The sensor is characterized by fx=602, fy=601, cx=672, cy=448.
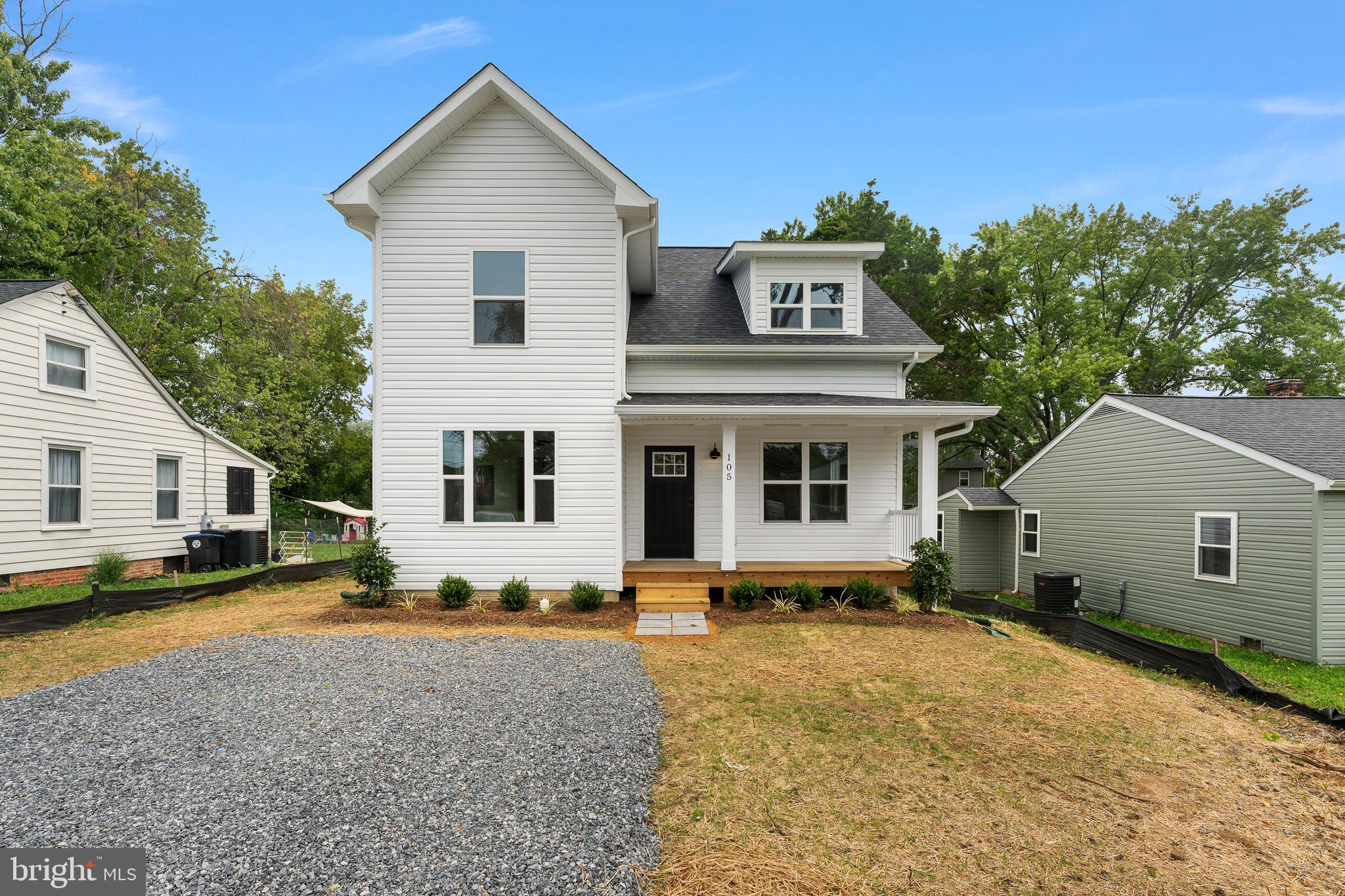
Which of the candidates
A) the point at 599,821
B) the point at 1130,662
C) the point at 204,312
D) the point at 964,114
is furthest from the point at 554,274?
the point at 204,312

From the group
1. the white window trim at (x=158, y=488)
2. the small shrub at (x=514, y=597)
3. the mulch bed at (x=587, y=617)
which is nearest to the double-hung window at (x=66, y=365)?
the white window trim at (x=158, y=488)

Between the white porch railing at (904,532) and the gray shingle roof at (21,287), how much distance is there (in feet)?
52.6

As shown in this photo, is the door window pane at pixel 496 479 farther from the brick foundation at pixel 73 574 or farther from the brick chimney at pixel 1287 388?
the brick chimney at pixel 1287 388

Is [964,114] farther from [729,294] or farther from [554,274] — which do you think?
[554,274]

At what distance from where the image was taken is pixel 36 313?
36.1ft

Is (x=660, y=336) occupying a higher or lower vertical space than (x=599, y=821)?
higher

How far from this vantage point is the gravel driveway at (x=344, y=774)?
2.97 meters

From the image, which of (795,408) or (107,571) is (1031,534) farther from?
(107,571)

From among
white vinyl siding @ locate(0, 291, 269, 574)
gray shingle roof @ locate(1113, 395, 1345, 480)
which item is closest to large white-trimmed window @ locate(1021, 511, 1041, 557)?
gray shingle roof @ locate(1113, 395, 1345, 480)

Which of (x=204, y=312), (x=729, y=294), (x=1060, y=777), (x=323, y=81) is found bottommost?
(x=1060, y=777)

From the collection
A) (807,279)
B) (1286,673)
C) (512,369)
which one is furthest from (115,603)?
(1286,673)

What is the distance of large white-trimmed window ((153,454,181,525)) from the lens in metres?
14.1

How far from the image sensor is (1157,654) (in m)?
8.30

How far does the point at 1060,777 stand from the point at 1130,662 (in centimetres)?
591
